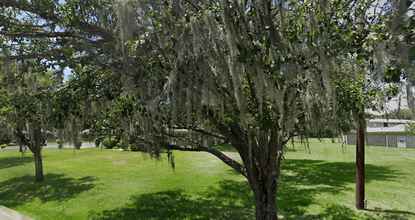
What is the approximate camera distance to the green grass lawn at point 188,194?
7125 mm

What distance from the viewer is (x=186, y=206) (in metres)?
7.82

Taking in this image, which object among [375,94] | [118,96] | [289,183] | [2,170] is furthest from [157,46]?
[2,170]

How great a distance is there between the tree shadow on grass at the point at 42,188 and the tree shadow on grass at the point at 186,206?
9.60ft

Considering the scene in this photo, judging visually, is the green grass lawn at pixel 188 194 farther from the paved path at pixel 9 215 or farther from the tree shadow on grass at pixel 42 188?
the paved path at pixel 9 215

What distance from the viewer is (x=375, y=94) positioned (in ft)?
15.2

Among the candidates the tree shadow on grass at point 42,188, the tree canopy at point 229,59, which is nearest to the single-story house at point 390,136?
the tree canopy at point 229,59

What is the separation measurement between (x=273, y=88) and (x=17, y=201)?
10.1m

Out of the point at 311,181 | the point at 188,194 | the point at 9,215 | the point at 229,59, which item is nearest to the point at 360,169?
the point at 311,181

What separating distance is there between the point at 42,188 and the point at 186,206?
275 inches

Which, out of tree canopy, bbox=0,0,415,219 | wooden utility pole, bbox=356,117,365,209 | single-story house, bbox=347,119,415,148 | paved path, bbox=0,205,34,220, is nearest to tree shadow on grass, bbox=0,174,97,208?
paved path, bbox=0,205,34,220

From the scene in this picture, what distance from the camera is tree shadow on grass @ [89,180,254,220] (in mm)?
6914

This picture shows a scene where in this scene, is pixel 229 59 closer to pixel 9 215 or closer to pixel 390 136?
pixel 9 215

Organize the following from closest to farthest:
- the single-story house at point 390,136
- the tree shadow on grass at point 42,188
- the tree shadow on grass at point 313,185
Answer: the tree shadow on grass at point 313,185, the tree shadow on grass at point 42,188, the single-story house at point 390,136

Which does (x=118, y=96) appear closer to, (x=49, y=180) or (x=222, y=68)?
(x=222, y=68)
